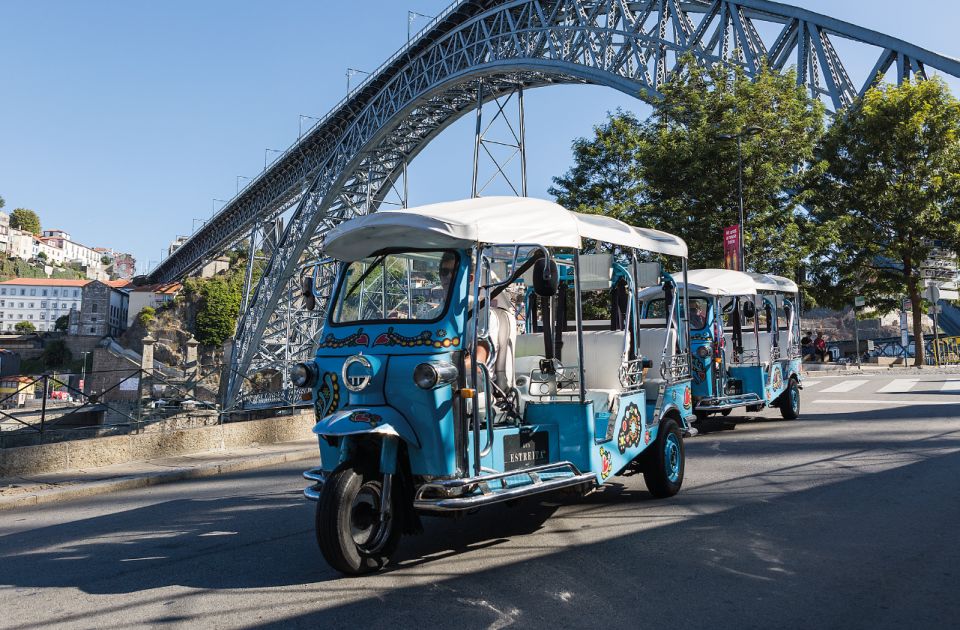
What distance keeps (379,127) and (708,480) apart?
34654mm

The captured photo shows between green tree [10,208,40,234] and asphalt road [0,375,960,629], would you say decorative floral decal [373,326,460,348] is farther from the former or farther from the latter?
green tree [10,208,40,234]

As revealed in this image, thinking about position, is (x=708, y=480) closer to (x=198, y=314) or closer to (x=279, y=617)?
(x=279, y=617)

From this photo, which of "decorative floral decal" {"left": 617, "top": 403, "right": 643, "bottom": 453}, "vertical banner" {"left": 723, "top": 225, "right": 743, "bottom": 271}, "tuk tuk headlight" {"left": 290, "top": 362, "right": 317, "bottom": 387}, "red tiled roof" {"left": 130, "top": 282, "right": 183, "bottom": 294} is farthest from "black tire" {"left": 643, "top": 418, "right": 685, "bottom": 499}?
"red tiled roof" {"left": 130, "top": 282, "right": 183, "bottom": 294}

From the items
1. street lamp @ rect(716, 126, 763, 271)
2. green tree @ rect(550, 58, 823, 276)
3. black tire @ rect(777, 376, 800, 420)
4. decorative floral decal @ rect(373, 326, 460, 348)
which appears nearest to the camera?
decorative floral decal @ rect(373, 326, 460, 348)

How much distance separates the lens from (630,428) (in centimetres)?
695

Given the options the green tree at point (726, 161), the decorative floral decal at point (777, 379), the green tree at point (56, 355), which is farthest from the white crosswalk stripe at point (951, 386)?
the green tree at point (56, 355)

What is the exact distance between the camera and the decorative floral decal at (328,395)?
564 centimetres

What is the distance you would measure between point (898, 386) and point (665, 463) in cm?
1674

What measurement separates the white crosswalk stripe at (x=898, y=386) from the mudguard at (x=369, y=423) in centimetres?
1771

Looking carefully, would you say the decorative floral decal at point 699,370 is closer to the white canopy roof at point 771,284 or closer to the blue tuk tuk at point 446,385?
the white canopy roof at point 771,284

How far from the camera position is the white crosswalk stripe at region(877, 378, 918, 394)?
63.2 feet

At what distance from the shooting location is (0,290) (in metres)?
130

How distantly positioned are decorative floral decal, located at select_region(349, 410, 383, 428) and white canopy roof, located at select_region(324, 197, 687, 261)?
4.62 ft

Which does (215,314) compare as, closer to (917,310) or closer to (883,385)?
(917,310)
